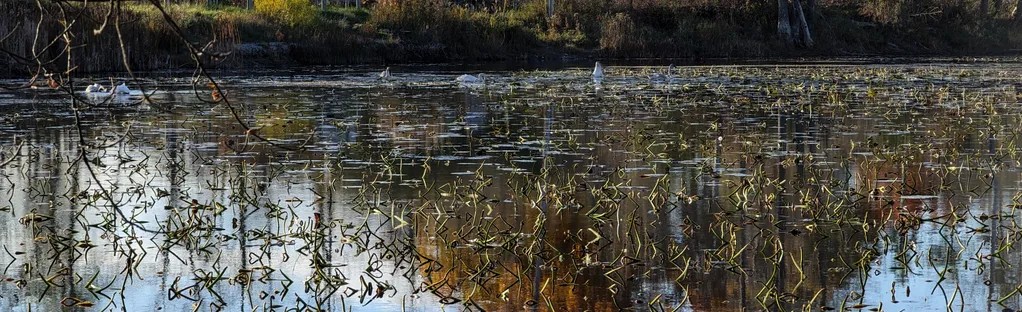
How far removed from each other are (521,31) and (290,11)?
26.8 feet

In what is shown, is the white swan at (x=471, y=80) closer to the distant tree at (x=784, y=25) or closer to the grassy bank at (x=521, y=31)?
the grassy bank at (x=521, y=31)

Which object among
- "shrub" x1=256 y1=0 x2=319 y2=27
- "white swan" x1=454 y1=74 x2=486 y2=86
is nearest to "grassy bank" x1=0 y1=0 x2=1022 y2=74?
"shrub" x1=256 y1=0 x2=319 y2=27

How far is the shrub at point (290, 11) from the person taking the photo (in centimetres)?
3478

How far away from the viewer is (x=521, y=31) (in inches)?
1575

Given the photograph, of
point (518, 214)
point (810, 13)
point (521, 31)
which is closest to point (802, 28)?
point (810, 13)

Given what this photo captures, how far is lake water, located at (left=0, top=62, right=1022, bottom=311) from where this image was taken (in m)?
5.54

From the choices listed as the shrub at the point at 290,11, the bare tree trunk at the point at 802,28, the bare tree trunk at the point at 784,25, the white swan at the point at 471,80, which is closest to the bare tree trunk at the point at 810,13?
the bare tree trunk at the point at 802,28

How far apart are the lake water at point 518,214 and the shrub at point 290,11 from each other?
2020 cm

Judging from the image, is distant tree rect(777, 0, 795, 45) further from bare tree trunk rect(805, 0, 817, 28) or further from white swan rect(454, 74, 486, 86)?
white swan rect(454, 74, 486, 86)

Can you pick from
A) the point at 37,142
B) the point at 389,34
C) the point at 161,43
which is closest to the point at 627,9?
the point at 389,34

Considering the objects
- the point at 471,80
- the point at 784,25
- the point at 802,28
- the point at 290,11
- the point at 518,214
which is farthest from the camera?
the point at 802,28

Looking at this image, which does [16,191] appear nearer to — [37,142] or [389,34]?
[37,142]

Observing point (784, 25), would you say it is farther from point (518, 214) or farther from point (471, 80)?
point (518, 214)

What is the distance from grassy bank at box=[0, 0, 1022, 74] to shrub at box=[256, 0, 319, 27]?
0.09ft
